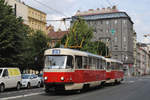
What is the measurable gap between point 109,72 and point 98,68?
571 centimetres

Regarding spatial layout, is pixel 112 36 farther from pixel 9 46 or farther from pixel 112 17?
pixel 9 46

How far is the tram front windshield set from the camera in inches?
700

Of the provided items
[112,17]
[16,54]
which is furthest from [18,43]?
[112,17]

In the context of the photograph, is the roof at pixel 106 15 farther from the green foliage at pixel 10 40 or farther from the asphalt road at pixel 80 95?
the asphalt road at pixel 80 95

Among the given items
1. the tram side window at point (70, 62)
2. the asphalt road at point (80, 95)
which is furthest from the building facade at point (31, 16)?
the tram side window at point (70, 62)

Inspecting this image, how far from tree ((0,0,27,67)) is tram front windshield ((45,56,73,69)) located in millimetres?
9031

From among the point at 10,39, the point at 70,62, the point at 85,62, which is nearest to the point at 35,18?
the point at 10,39

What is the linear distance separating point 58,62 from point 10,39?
10072mm

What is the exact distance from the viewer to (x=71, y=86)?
59.2ft

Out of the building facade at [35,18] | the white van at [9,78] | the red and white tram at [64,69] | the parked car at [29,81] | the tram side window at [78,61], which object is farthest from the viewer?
the building facade at [35,18]

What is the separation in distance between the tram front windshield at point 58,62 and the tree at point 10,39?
9031 mm

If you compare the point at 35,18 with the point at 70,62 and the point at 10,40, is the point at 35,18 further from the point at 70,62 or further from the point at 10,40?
the point at 70,62

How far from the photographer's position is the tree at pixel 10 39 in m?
26.2

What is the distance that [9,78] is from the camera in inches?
893
